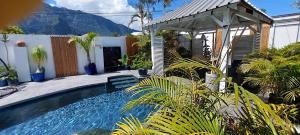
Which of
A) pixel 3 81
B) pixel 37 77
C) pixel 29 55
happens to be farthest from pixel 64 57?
pixel 3 81

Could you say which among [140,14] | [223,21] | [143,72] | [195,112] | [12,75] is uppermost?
[140,14]

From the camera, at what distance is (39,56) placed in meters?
12.7

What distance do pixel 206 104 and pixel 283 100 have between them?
3451 millimetres

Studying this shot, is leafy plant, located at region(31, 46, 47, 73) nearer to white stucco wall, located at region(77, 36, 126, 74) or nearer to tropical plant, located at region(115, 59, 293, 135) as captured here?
white stucco wall, located at region(77, 36, 126, 74)

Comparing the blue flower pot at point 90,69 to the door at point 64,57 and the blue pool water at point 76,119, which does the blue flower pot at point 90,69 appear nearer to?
the door at point 64,57

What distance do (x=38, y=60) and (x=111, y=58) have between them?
18.9 ft

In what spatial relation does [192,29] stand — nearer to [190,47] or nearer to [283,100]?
[190,47]

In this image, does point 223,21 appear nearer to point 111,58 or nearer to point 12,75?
point 111,58

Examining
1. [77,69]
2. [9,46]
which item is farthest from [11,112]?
[77,69]

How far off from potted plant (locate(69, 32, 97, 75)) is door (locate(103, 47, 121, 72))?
1.65 m

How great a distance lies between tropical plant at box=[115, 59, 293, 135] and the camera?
1952 millimetres

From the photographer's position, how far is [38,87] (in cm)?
1098

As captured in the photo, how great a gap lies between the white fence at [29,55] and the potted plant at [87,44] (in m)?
0.54

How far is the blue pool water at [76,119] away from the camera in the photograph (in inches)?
255
